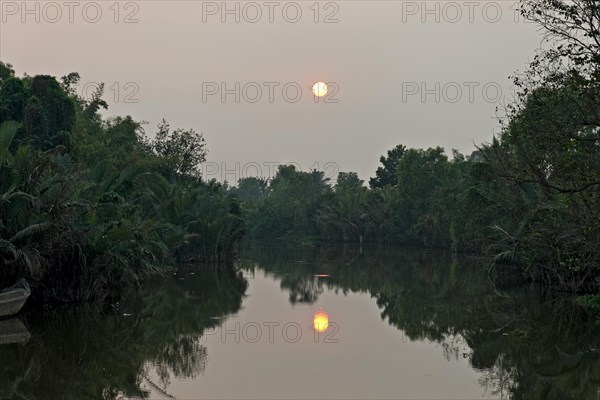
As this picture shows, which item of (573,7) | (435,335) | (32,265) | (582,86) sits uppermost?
(573,7)

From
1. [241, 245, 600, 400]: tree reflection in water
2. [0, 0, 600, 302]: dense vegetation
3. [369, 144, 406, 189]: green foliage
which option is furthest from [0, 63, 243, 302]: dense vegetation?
[369, 144, 406, 189]: green foliage

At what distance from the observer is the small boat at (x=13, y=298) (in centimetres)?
1512

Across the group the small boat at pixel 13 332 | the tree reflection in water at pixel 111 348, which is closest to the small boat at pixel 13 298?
the small boat at pixel 13 332

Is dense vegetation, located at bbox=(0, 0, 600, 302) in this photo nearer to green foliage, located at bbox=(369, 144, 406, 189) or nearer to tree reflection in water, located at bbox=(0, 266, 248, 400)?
tree reflection in water, located at bbox=(0, 266, 248, 400)

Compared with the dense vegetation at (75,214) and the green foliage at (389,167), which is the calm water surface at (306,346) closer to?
the dense vegetation at (75,214)

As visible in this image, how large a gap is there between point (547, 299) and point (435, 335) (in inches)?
304

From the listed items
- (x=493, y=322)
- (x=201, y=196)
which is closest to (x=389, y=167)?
(x=201, y=196)

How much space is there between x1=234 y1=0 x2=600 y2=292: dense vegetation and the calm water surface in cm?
218

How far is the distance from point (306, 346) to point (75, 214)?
7.48 meters

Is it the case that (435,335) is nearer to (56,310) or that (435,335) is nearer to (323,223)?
(56,310)

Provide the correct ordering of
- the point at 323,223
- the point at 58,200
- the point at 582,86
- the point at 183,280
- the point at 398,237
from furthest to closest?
the point at 323,223
the point at 398,237
the point at 183,280
the point at 58,200
the point at 582,86

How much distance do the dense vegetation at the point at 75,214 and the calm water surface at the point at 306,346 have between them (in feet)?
3.78

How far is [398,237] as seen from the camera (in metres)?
66.1

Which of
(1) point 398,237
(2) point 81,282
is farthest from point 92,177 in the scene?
(1) point 398,237
